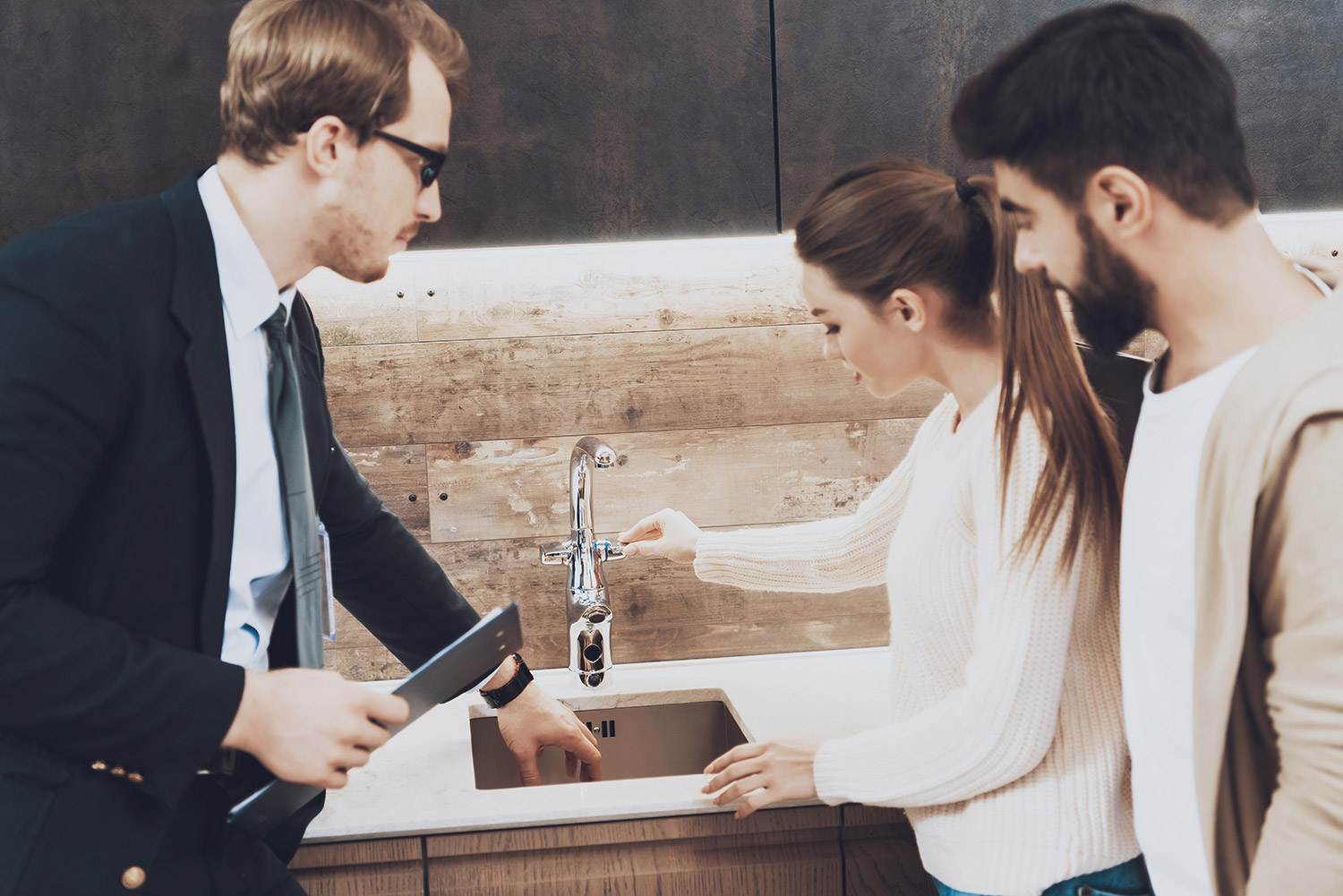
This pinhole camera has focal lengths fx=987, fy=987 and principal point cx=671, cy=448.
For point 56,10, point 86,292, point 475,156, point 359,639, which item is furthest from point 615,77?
point 359,639

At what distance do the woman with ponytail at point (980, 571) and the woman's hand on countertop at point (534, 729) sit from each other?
333 millimetres

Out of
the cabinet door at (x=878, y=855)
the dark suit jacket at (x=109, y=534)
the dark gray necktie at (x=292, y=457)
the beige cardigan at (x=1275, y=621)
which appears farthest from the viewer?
the cabinet door at (x=878, y=855)

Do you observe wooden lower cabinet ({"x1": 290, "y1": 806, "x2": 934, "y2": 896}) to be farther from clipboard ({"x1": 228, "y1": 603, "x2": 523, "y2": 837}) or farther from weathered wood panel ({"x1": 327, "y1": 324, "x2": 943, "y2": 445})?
weathered wood panel ({"x1": 327, "y1": 324, "x2": 943, "y2": 445})

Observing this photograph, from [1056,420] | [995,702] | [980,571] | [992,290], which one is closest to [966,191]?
[992,290]

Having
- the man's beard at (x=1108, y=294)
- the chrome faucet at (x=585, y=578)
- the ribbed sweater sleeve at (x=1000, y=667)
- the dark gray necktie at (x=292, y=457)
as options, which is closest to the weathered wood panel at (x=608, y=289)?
the chrome faucet at (x=585, y=578)

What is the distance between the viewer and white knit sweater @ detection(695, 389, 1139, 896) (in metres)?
0.88

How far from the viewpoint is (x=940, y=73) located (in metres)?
1.47

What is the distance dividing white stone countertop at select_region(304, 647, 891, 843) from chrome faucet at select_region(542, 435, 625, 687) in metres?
0.05

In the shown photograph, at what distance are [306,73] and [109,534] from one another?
0.45 m

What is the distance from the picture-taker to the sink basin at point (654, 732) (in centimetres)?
157

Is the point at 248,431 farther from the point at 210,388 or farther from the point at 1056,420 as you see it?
the point at 1056,420

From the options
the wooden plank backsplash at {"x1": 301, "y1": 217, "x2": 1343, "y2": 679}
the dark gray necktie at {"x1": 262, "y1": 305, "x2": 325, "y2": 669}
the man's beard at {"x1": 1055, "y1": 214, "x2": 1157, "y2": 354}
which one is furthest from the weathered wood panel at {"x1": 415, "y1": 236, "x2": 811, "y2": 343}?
the man's beard at {"x1": 1055, "y1": 214, "x2": 1157, "y2": 354}

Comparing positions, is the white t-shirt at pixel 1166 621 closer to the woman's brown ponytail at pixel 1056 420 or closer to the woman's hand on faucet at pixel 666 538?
the woman's brown ponytail at pixel 1056 420

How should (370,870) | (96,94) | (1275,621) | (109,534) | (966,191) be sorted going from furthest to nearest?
(96,94), (370,870), (966,191), (109,534), (1275,621)
